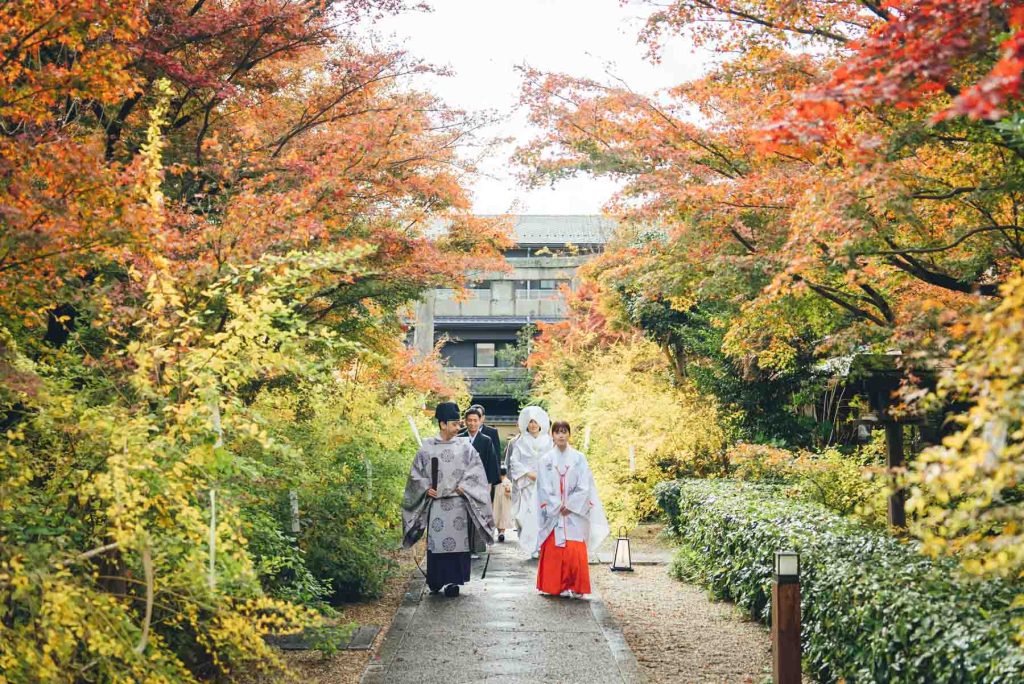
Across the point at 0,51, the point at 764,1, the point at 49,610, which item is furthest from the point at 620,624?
the point at 0,51

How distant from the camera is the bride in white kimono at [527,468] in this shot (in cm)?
1248

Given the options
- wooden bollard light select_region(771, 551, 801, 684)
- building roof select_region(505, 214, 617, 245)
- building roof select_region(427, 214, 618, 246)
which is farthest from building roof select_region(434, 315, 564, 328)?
wooden bollard light select_region(771, 551, 801, 684)

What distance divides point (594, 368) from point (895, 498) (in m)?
14.4

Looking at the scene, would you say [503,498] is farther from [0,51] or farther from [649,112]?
[0,51]

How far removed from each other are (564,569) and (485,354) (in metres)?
37.1

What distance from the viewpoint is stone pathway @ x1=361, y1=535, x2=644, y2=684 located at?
21.3ft

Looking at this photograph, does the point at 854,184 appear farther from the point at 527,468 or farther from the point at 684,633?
the point at 527,468

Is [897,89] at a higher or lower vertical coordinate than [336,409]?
higher

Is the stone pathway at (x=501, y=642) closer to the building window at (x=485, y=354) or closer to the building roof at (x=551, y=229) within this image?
the building window at (x=485, y=354)

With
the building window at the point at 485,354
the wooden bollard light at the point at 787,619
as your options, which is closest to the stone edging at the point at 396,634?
the wooden bollard light at the point at 787,619

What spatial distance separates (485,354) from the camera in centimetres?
4666

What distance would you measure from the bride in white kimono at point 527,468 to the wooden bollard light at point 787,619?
6991 mm

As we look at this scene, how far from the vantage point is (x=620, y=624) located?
28.0 ft

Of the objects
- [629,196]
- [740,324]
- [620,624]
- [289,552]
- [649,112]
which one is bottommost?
[620,624]
